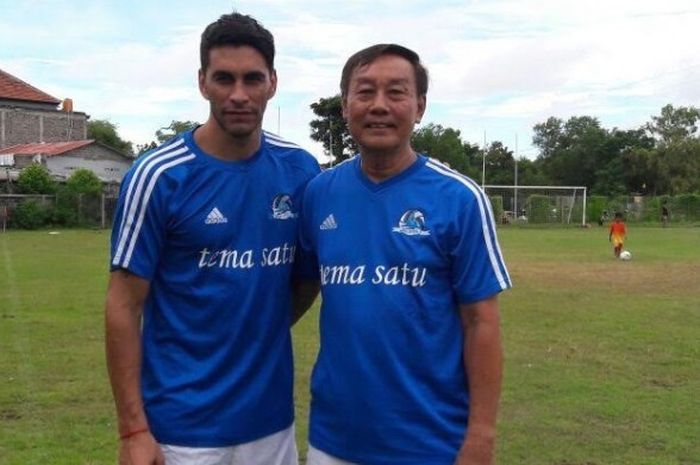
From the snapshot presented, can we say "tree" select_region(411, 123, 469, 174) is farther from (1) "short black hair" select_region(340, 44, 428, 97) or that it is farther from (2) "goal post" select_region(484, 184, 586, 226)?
(1) "short black hair" select_region(340, 44, 428, 97)

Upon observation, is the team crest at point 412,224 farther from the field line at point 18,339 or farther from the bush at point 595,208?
the bush at point 595,208

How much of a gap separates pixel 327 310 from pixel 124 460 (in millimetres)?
832

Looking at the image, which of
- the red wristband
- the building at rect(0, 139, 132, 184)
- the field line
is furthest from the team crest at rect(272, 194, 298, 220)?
the building at rect(0, 139, 132, 184)

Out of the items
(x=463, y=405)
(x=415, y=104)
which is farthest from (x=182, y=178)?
(x=463, y=405)

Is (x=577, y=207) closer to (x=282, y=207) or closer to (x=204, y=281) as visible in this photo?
(x=282, y=207)

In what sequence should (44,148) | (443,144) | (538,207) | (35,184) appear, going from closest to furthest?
(35,184) → (538,207) → (44,148) → (443,144)

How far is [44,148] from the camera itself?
194 ft

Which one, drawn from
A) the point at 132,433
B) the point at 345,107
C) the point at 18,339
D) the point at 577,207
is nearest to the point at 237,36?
the point at 345,107

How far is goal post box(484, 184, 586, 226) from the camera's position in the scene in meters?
53.0

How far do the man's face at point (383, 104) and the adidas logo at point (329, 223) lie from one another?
255 mm

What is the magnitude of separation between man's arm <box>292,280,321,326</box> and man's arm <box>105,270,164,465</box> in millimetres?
623

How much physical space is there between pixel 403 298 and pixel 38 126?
67499 millimetres

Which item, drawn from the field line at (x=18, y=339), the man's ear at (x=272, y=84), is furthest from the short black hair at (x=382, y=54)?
the field line at (x=18, y=339)

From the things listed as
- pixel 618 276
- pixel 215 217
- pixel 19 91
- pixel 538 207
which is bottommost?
pixel 618 276
